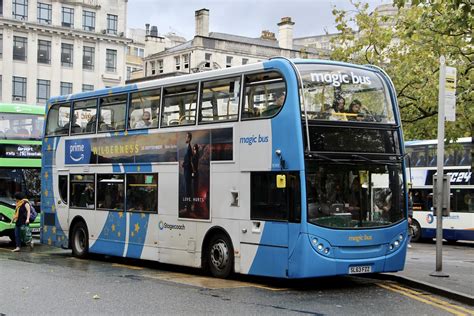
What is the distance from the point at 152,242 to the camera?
15508 millimetres

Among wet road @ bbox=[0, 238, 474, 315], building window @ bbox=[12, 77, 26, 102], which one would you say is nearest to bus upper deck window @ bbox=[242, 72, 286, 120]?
wet road @ bbox=[0, 238, 474, 315]

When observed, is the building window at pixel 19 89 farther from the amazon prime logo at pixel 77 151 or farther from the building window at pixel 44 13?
the amazon prime logo at pixel 77 151

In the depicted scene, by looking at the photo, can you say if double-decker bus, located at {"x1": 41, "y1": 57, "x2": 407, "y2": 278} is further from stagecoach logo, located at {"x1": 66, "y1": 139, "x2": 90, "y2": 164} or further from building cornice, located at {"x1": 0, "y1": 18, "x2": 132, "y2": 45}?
building cornice, located at {"x1": 0, "y1": 18, "x2": 132, "y2": 45}

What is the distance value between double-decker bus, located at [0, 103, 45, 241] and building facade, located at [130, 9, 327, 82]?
4886 cm

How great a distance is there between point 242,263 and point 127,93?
560cm

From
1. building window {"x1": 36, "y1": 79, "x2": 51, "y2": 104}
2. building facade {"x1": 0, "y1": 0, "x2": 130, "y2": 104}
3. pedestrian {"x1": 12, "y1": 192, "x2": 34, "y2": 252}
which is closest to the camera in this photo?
pedestrian {"x1": 12, "y1": 192, "x2": 34, "y2": 252}

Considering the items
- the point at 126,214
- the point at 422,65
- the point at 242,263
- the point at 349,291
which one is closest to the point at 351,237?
the point at 349,291

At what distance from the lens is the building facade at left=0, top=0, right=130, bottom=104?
62781mm

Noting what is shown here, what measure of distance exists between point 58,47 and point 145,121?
5296 cm

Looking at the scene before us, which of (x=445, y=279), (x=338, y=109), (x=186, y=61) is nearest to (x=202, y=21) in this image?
(x=186, y=61)

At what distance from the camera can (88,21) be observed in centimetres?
6819

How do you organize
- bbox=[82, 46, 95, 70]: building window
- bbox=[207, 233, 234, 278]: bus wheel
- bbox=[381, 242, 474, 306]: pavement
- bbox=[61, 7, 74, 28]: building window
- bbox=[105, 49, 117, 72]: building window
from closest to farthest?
1. bbox=[381, 242, 474, 306]: pavement
2. bbox=[207, 233, 234, 278]: bus wheel
3. bbox=[61, 7, 74, 28]: building window
4. bbox=[82, 46, 95, 70]: building window
5. bbox=[105, 49, 117, 72]: building window

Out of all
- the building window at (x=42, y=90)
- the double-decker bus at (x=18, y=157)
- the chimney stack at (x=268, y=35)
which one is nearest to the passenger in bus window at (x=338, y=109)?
the double-decker bus at (x=18, y=157)

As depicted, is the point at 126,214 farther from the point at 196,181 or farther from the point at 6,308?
the point at 6,308
